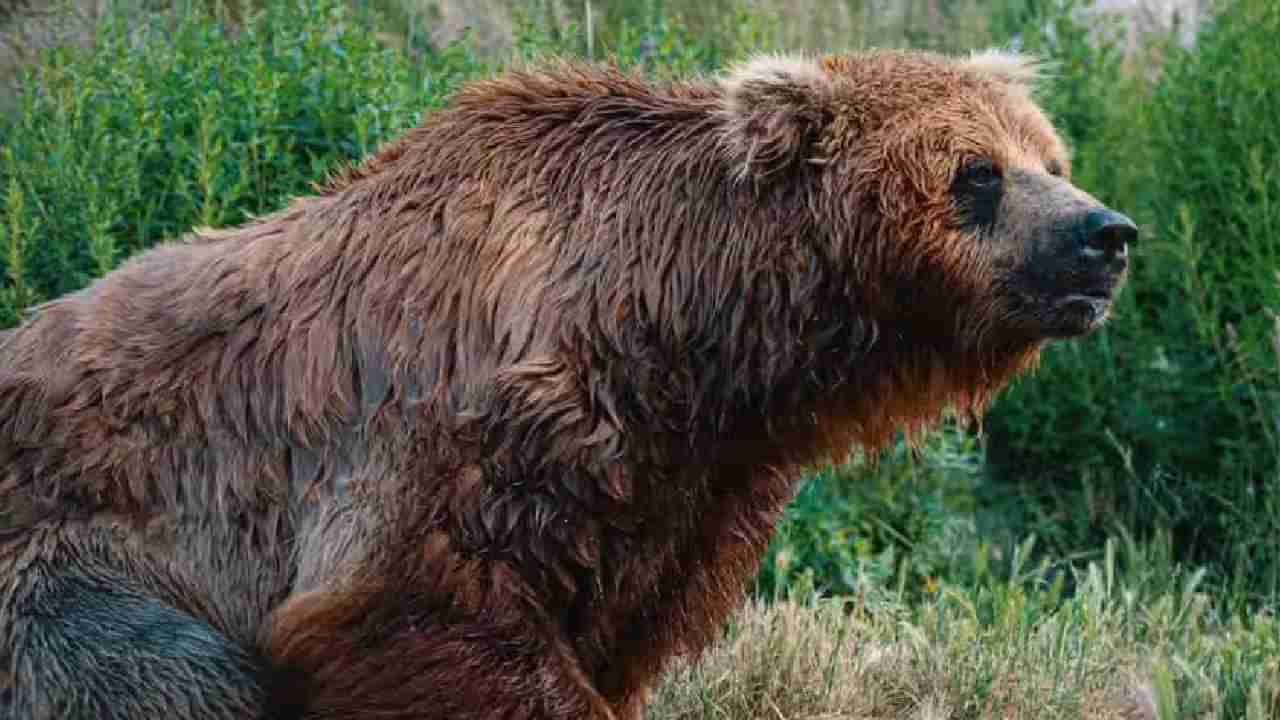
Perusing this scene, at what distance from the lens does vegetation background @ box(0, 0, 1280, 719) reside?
5.57m

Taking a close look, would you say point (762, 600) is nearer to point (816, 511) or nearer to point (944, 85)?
point (816, 511)

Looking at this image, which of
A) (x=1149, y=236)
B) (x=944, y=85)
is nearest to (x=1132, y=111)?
(x=1149, y=236)

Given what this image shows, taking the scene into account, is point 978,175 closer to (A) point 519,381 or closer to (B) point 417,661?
(A) point 519,381

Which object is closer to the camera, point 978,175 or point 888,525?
point 978,175

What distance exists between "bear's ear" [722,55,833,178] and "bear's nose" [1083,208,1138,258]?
2.17 feet

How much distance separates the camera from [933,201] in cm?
429

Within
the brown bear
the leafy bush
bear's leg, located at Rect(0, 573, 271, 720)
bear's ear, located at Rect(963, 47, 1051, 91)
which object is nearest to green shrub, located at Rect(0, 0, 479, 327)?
the brown bear

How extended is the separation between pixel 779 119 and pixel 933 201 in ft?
1.33

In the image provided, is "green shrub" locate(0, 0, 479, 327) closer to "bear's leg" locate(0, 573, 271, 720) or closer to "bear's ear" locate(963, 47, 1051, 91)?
"bear's leg" locate(0, 573, 271, 720)

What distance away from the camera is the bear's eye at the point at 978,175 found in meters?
4.33

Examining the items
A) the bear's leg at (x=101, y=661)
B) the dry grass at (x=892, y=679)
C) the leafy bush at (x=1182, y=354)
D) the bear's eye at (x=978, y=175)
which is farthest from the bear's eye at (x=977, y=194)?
the leafy bush at (x=1182, y=354)

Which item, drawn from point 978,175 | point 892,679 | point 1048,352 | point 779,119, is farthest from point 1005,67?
point 1048,352

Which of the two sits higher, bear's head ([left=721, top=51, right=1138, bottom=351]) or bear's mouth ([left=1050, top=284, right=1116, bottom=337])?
bear's head ([left=721, top=51, right=1138, bottom=351])

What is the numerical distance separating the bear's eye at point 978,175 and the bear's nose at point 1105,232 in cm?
26
